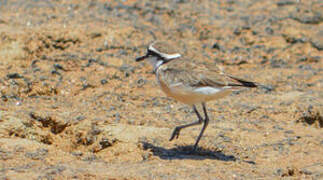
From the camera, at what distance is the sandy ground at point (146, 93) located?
544 cm

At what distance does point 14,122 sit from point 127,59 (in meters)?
3.23

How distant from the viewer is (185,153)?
591cm

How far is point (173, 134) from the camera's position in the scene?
6.01 m

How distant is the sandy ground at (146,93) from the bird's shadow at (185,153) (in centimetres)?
1

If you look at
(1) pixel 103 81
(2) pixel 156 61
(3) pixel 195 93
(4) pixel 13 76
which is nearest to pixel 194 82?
(3) pixel 195 93

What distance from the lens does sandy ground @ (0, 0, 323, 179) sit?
5.44 m

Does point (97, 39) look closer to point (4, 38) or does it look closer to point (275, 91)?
point (4, 38)

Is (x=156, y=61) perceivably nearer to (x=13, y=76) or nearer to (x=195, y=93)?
(x=195, y=93)

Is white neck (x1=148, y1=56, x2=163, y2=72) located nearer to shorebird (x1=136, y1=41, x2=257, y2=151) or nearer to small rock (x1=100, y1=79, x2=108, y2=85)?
shorebird (x1=136, y1=41, x2=257, y2=151)

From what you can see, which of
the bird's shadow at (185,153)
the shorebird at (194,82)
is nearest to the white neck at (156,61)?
the shorebird at (194,82)

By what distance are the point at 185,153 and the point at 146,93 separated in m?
2.22

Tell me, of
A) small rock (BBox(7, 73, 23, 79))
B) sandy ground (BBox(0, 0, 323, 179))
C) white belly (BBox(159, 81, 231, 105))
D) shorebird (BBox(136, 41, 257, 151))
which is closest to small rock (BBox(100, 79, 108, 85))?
sandy ground (BBox(0, 0, 323, 179))

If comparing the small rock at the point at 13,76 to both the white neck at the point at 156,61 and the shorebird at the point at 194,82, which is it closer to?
the white neck at the point at 156,61

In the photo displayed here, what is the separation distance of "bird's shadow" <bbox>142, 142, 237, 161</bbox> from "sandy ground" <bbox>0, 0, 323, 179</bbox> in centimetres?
1
